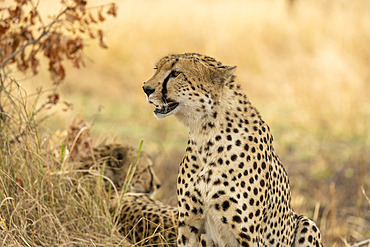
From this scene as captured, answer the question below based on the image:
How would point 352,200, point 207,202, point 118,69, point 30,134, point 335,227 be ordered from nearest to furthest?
point 207,202 → point 30,134 → point 335,227 → point 352,200 → point 118,69

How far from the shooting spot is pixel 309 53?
10.3 meters

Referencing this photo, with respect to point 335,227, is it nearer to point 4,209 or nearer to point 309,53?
point 4,209

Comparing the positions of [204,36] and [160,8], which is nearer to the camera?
[204,36]

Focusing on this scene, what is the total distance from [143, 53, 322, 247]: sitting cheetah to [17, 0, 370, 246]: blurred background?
2.33 m

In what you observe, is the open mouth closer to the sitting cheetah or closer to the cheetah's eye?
the sitting cheetah

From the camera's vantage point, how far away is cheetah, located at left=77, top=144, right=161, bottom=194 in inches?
152

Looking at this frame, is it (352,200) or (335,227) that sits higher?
(352,200)

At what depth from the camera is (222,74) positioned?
2590mm

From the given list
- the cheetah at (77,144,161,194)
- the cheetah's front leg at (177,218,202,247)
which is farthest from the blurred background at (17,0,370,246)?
the cheetah's front leg at (177,218,202,247)

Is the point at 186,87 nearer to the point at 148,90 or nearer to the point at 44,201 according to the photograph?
the point at 148,90

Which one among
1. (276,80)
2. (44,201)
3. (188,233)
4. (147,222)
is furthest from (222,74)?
(276,80)

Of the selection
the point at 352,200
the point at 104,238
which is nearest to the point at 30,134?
the point at 104,238

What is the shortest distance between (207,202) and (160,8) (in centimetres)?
933

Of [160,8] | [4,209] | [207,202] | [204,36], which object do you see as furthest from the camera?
[160,8]
